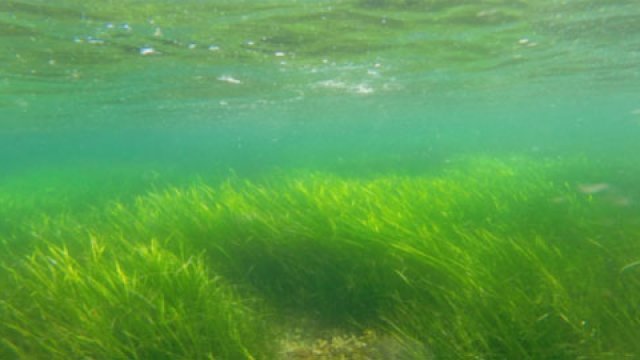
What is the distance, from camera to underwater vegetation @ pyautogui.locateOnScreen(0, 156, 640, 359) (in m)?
3.62

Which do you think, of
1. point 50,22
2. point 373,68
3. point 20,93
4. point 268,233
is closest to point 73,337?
point 268,233

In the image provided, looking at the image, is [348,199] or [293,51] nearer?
[348,199]

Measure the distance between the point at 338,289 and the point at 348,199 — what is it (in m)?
2.98

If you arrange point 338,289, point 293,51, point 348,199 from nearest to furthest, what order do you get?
point 338,289 → point 348,199 → point 293,51

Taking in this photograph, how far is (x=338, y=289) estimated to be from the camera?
5281 mm

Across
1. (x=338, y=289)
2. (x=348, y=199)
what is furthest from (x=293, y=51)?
(x=338, y=289)

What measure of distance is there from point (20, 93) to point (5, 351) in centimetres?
2471

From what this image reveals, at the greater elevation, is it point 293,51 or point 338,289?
point 293,51

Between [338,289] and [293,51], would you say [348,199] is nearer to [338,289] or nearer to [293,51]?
[338,289]

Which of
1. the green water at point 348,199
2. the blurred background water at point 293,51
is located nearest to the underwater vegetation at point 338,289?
the green water at point 348,199

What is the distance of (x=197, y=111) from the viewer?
38250 mm

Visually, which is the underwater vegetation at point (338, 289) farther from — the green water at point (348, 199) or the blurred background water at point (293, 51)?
the blurred background water at point (293, 51)

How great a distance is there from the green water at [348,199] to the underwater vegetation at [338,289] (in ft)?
0.09

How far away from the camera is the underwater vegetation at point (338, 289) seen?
3.62 m
